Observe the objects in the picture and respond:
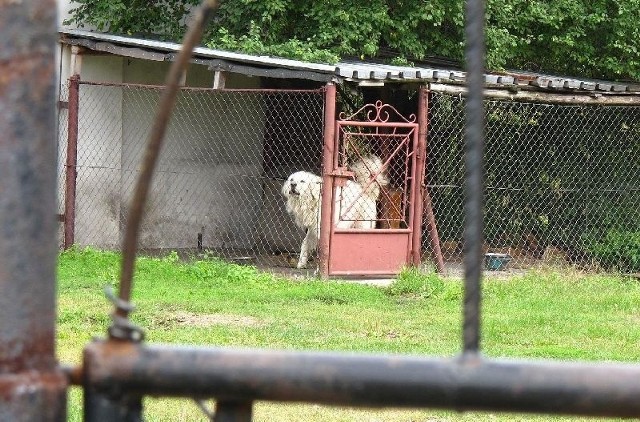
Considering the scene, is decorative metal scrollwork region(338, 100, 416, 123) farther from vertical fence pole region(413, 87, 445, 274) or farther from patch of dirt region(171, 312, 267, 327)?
patch of dirt region(171, 312, 267, 327)

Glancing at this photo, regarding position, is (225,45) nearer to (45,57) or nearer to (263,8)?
(263,8)

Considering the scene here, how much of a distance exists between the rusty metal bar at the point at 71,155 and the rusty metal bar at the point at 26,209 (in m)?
11.9

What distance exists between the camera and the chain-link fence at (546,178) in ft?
49.2

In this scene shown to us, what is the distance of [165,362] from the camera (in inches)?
51.2

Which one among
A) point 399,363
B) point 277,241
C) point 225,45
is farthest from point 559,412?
point 277,241

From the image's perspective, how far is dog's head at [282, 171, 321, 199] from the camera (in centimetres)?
1324

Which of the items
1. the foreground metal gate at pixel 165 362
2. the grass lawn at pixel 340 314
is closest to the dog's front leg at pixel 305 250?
the grass lawn at pixel 340 314

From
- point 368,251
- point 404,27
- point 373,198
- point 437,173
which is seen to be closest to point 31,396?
point 368,251

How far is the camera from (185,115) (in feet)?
50.0

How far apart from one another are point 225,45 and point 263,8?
46.1 inches

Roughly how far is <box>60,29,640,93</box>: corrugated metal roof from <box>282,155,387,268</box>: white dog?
4.01 feet

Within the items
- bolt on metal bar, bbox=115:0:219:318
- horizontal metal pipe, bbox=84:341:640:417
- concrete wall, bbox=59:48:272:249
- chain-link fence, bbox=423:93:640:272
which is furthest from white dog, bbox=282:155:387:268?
horizontal metal pipe, bbox=84:341:640:417

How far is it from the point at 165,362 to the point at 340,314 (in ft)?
27.3

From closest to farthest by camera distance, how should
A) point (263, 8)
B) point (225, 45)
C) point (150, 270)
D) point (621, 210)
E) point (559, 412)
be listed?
1. point (559, 412)
2. point (150, 270)
3. point (225, 45)
4. point (263, 8)
5. point (621, 210)
